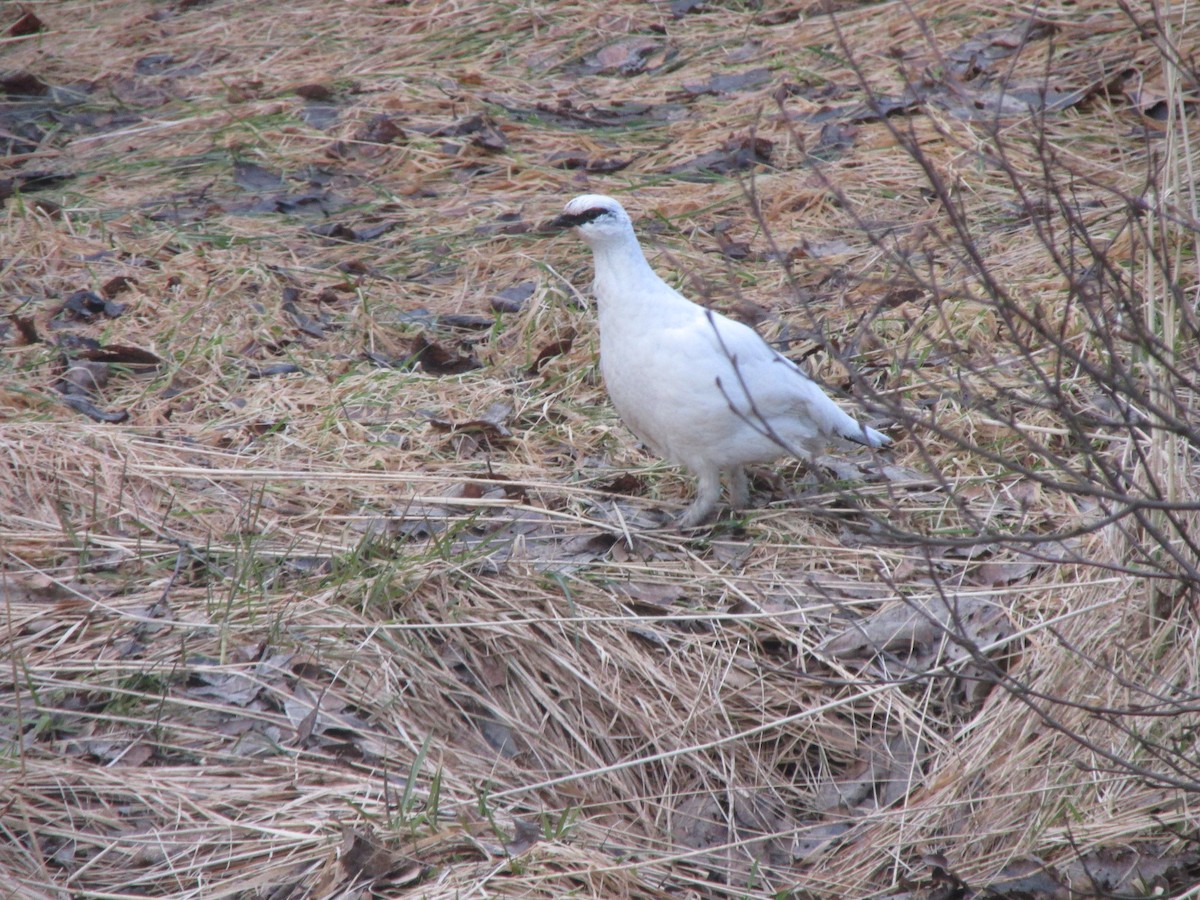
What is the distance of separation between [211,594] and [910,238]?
3030 millimetres

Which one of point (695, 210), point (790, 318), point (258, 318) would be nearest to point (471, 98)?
point (695, 210)

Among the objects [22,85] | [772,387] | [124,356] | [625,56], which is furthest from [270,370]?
[22,85]

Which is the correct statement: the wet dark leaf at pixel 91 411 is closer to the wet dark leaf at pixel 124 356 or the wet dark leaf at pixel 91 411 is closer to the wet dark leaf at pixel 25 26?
the wet dark leaf at pixel 124 356

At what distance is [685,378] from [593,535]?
21.2 inches

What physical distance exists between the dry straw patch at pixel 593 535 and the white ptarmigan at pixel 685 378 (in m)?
0.17

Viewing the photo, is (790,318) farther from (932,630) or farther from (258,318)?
(258,318)

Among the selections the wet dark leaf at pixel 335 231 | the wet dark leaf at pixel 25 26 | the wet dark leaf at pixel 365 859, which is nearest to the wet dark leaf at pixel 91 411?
the wet dark leaf at pixel 335 231

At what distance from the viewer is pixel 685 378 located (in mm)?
3518

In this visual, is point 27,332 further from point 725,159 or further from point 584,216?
point 725,159

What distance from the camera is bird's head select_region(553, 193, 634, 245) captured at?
3.62 meters

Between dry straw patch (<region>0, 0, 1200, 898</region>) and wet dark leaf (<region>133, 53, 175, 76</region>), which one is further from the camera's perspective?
wet dark leaf (<region>133, 53, 175, 76</region>)

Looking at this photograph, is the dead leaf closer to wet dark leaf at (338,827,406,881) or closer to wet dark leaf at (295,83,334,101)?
wet dark leaf at (295,83,334,101)

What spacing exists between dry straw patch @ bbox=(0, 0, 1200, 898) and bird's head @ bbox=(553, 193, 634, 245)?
360 millimetres

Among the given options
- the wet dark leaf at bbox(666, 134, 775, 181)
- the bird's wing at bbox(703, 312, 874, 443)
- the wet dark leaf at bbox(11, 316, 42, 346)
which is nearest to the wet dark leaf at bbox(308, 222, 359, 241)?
the wet dark leaf at bbox(11, 316, 42, 346)
